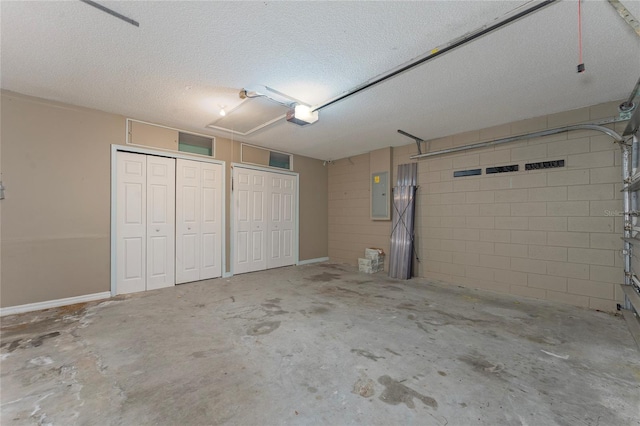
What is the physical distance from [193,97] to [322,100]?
A: 5.71 ft

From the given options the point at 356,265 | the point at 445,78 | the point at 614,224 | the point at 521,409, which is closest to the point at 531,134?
the point at 614,224

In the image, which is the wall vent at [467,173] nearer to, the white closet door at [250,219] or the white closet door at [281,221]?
the white closet door at [281,221]

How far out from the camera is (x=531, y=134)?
12.3 ft

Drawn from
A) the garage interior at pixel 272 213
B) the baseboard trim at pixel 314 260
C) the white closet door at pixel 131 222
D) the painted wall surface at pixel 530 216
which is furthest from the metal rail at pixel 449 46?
the baseboard trim at pixel 314 260

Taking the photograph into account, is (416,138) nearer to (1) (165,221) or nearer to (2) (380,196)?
(2) (380,196)

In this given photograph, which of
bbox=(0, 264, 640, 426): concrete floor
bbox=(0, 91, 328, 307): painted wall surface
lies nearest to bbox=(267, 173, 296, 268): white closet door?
bbox=(0, 264, 640, 426): concrete floor

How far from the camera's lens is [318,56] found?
7.91ft

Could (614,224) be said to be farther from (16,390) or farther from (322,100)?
(16,390)

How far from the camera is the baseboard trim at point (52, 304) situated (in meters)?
3.12

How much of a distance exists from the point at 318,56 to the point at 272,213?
3.98 m

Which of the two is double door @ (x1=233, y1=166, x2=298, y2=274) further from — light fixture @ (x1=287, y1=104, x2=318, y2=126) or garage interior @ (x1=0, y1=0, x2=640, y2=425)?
light fixture @ (x1=287, y1=104, x2=318, y2=126)

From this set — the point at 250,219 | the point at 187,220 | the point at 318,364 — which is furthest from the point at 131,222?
the point at 318,364

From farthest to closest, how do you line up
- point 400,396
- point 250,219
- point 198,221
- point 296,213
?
point 296,213, point 250,219, point 198,221, point 400,396

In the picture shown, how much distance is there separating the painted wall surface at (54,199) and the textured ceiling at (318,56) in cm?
31
